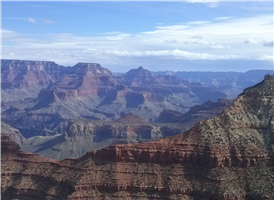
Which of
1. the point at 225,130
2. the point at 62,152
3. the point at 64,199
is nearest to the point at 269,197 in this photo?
the point at 225,130

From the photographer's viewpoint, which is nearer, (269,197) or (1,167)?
(269,197)

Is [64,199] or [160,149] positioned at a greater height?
[160,149]

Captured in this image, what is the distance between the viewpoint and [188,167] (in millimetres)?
75250

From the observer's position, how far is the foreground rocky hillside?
71.6 m

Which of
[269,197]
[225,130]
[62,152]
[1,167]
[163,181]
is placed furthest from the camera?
[62,152]

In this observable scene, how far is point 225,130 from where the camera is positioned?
78.9 metres

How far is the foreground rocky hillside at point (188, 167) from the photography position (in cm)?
7156

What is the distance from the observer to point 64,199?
76.0 metres

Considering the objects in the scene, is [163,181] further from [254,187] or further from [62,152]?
[62,152]

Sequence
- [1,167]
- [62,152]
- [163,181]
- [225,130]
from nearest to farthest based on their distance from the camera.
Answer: [163,181]
[225,130]
[1,167]
[62,152]

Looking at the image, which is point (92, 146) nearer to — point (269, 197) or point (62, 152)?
point (62, 152)

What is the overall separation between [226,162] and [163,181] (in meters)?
13.3

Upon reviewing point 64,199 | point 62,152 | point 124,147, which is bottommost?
point 62,152

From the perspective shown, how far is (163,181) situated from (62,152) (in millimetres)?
118181
